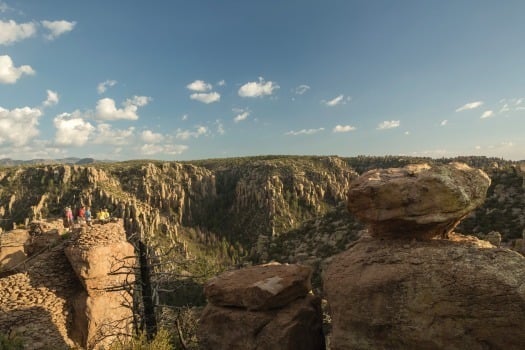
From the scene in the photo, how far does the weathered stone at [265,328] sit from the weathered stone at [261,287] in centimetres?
25

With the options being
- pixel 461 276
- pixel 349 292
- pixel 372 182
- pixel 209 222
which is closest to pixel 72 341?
pixel 349 292

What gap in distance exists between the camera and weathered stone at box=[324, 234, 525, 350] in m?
7.73

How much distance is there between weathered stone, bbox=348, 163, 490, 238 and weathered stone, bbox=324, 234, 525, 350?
539mm

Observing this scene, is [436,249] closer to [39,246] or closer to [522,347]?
[522,347]

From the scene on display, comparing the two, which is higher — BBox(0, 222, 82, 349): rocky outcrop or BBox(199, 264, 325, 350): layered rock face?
BBox(199, 264, 325, 350): layered rock face

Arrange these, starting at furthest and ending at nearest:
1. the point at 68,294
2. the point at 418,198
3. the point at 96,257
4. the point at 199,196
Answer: the point at 199,196 → the point at 68,294 → the point at 96,257 → the point at 418,198

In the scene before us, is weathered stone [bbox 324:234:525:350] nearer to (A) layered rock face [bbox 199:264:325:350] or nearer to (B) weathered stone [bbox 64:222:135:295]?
(A) layered rock face [bbox 199:264:325:350]

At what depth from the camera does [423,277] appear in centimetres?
857

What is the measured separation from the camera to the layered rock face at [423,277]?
780 cm

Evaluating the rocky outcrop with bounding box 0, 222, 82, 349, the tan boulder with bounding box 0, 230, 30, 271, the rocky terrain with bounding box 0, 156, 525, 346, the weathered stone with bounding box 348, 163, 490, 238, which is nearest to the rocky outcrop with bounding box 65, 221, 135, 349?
the rocky outcrop with bounding box 0, 222, 82, 349

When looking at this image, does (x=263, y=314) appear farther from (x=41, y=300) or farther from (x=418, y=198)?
(x=41, y=300)


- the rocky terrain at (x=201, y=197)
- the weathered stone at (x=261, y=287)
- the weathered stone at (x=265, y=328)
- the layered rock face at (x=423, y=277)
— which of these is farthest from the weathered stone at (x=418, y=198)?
the rocky terrain at (x=201, y=197)

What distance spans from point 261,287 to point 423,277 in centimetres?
453

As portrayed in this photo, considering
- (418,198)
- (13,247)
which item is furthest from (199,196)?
(418,198)
